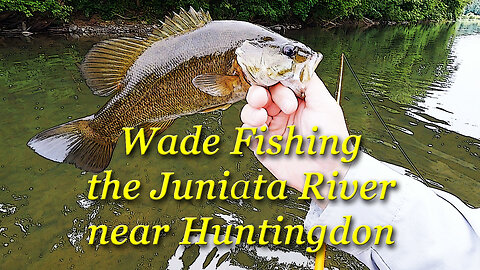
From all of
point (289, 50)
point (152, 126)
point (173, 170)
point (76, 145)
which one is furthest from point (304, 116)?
point (173, 170)

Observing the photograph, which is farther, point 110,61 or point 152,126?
point 152,126

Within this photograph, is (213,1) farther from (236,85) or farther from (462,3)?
(462,3)

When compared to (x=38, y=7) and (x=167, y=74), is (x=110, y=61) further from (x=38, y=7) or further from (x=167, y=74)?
(x=38, y=7)

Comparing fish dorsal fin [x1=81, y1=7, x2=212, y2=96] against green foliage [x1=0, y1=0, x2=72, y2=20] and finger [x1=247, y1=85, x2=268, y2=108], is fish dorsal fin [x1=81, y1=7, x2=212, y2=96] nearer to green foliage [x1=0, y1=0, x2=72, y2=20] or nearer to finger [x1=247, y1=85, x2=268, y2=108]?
finger [x1=247, y1=85, x2=268, y2=108]

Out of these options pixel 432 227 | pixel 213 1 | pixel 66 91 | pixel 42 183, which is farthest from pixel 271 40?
pixel 213 1

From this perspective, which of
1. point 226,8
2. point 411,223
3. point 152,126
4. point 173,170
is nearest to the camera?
point 411,223

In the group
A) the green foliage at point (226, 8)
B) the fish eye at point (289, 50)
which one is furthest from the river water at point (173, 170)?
the green foliage at point (226, 8)

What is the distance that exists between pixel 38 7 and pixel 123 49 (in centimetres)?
1992

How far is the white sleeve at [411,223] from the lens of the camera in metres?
1.19

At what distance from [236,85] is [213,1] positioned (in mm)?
24563

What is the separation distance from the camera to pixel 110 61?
182cm

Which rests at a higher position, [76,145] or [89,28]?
[76,145]

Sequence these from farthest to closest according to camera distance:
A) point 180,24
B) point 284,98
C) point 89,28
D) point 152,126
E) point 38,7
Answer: point 89,28 < point 38,7 < point 152,126 < point 180,24 < point 284,98

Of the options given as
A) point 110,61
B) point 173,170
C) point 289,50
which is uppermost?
point 289,50
